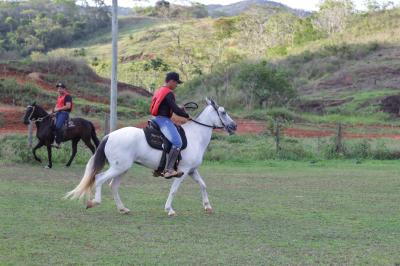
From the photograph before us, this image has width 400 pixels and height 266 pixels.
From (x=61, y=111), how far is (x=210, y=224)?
8972mm

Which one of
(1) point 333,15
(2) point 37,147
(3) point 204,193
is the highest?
(1) point 333,15

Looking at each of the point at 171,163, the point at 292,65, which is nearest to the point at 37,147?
the point at 171,163

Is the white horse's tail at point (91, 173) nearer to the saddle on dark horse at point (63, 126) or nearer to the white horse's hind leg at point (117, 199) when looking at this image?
the white horse's hind leg at point (117, 199)

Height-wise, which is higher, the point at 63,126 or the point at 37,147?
the point at 63,126

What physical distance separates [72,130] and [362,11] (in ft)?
230

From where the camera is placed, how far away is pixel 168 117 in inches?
410

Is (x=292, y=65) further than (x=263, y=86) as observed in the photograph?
Yes

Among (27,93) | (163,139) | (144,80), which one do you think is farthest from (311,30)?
(163,139)

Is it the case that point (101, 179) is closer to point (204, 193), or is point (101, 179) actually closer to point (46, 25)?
point (204, 193)

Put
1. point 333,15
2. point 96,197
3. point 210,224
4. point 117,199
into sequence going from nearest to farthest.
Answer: point 210,224 < point 96,197 < point 117,199 < point 333,15

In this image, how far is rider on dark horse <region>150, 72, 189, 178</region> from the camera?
10.2 meters

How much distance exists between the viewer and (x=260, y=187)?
48.1 ft

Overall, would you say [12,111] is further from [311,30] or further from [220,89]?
[311,30]

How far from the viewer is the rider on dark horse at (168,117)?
33.4 ft
